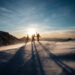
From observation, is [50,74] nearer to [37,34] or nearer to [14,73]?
[14,73]

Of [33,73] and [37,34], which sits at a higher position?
[37,34]

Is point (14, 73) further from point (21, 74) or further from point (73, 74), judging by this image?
point (73, 74)

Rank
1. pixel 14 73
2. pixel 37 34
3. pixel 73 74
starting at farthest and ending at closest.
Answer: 1. pixel 37 34
2. pixel 14 73
3. pixel 73 74

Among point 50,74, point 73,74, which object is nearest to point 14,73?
point 50,74

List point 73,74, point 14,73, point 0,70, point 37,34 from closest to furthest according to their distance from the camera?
1. point 73,74
2. point 14,73
3. point 0,70
4. point 37,34

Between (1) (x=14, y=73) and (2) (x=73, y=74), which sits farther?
(1) (x=14, y=73)

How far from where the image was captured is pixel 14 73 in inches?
90.4

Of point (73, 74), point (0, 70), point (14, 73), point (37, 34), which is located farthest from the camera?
point (37, 34)

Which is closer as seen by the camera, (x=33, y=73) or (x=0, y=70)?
(x=33, y=73)

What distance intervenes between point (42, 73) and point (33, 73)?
30 cm

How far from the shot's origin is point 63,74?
7.15 ft

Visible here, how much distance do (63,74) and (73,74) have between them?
1.01 feet

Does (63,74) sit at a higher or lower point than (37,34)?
lower

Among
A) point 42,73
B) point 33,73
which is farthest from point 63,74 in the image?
point 33,73
